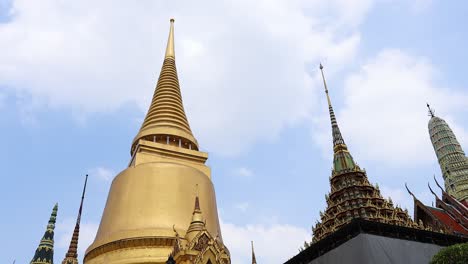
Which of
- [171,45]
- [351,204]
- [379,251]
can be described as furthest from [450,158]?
[379,251]

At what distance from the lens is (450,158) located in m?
37.0

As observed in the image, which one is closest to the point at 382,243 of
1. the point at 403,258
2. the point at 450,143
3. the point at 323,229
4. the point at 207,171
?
the point at 403,258

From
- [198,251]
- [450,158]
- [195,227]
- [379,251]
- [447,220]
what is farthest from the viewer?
[450,158]

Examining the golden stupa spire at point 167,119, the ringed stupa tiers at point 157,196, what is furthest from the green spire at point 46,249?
the golden stupa spire at point 167,119

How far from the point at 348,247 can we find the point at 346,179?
1516 cm

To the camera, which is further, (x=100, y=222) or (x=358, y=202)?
(x=358, y=202)

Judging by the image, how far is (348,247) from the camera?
406 inches

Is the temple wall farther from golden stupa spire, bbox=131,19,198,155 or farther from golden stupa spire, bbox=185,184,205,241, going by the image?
golden stupa spire, bbox=131,19,198,155

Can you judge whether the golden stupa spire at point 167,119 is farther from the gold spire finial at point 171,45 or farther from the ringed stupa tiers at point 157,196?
the gold spire finial at point 171,45

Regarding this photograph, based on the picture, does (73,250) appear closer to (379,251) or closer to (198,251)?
(198,251)

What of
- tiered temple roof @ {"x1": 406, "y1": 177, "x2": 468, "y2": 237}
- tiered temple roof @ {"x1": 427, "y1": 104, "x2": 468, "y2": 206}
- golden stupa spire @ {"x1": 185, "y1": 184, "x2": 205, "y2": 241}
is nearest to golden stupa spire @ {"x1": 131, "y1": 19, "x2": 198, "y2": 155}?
golden stupa spire @ {"x1": 185, "y1": 184, "x2": 205, "y2": 241}

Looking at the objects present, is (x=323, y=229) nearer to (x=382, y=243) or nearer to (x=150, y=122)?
(x=150, y=122)

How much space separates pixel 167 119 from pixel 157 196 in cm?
522

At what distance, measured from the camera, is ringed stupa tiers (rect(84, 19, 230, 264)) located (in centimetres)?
1650
